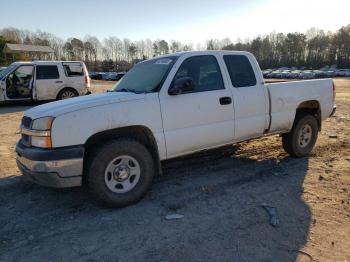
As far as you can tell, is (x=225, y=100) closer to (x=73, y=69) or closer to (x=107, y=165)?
(x=107, y=165)

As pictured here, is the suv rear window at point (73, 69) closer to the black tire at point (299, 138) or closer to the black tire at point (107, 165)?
the black tire at point (299, 138)

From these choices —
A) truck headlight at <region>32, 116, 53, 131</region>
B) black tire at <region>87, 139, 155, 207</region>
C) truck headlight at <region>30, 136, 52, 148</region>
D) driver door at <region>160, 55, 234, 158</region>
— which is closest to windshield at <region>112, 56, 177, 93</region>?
driver door at <region>160, 55, 234, 158</region>

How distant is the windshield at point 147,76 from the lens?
5.00 metres

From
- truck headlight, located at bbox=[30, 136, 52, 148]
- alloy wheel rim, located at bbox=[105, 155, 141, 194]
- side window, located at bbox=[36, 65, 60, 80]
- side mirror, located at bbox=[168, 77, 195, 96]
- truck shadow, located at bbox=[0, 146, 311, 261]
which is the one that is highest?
side window, located at bbox=[36, 65, 60, 80]

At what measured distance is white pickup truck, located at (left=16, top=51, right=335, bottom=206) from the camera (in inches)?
166

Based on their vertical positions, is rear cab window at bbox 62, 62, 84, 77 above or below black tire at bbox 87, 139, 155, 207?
above

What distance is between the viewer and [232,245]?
3658mm

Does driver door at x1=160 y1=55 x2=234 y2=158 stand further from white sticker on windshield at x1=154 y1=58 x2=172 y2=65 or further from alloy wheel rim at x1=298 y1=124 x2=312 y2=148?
alloy wheel rim at x1=298 y1=124 x2=312 y2=148

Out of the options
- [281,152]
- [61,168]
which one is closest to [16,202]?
[61,168]

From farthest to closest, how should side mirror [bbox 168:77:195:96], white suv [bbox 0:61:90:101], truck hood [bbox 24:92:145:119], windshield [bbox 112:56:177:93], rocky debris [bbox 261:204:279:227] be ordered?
white suv [bbox 0:61:90:101] < windshield [bbox 112:56:177:93] < side mirror [bbox 168:77:195:96] < truck hood [bbox 24:92:145:119] < rocky debris [bbox 261:204:279:227]

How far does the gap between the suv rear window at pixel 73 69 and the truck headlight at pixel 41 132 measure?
12509 millimetres

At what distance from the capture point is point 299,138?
6734 millimetres

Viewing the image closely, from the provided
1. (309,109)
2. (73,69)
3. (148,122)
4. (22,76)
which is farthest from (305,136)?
(22,76)

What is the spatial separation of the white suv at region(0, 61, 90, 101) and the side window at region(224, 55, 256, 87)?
11841 millimetres
